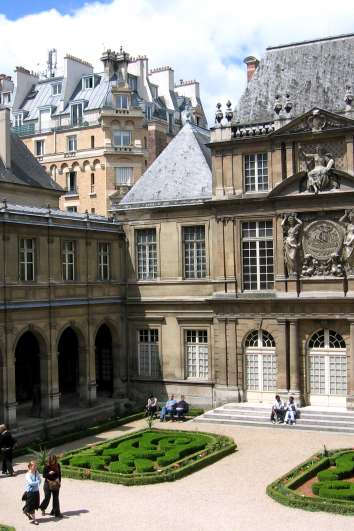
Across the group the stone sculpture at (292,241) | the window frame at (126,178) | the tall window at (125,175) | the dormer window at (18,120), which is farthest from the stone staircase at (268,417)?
the dormer window at (18,120)

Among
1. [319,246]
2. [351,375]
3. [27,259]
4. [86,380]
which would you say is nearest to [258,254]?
[319,246]

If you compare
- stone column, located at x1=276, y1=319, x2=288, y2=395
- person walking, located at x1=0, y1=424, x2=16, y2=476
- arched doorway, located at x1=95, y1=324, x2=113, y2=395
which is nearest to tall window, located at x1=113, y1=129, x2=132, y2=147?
arched doorway, located at x1=95, y1=324, x2=113, y2=395

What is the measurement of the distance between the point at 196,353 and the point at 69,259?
691cm

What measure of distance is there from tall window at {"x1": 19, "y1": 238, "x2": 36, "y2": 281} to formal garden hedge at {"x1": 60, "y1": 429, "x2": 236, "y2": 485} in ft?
23.5

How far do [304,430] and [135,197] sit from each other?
13.4 m

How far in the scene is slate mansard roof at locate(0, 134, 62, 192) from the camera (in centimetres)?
3634

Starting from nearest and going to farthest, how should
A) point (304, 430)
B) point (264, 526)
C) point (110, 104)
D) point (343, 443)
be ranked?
point (264, 526), point (343, 443), point (304, 430), point (110, 104)

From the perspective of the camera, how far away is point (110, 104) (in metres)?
53.8

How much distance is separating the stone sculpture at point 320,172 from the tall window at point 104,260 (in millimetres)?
9428

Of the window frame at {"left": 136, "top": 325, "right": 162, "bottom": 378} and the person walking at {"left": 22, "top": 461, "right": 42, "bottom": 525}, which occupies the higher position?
the window frame at {"left": 136, "top": 325, "right": 162, "bottom": 378}

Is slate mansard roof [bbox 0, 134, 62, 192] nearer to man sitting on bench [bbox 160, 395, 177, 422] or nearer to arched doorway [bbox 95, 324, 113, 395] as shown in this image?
arched doorway [bbox 95, 324, 113, 395]

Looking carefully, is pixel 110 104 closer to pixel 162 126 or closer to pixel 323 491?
pixel 162 126

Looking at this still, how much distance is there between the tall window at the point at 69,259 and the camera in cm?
3044

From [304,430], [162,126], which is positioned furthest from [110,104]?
[304,430]
